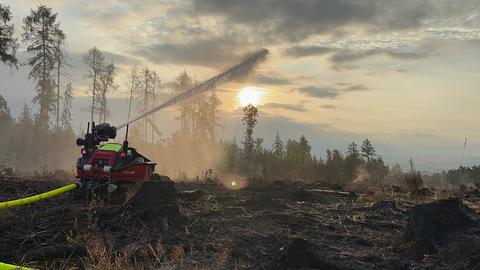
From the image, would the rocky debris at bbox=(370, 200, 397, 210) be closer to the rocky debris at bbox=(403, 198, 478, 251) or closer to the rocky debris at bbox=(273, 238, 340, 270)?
the rocky debris at bbox=(403, 198, 478, 251)

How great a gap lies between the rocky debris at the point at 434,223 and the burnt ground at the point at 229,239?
0.05 ft

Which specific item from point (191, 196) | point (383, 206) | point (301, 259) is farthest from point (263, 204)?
point (301, 259)

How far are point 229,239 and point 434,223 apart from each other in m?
3.44

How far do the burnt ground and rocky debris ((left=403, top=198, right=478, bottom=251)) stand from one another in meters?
0.02

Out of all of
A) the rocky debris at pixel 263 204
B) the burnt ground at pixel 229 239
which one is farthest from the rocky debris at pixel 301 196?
the burnt ground at pixel 229 239

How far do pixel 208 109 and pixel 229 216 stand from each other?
58719mm

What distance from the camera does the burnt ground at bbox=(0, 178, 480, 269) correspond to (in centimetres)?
568

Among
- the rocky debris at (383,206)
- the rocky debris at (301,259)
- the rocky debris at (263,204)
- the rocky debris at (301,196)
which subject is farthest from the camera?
the rocky debris at (301,196)

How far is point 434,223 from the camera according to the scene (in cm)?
693

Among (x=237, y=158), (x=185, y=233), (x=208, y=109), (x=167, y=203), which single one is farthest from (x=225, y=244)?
(x=208, y=109)

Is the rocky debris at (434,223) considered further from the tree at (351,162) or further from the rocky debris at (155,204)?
the tree at (351,162)

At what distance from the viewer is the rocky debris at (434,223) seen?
6633 mm

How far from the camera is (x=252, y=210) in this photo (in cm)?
1033

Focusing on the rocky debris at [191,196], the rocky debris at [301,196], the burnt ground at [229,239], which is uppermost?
the rocky debris at [191,196]
